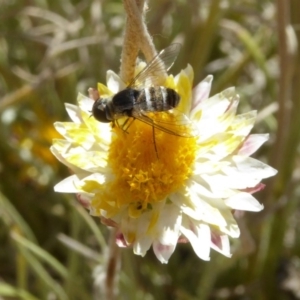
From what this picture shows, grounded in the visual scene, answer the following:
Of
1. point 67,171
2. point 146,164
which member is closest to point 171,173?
point 146,164

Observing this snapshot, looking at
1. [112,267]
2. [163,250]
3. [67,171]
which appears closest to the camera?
[163,250]

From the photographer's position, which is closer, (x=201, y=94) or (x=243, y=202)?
(x=243, y=202)

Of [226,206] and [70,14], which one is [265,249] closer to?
[226,206]

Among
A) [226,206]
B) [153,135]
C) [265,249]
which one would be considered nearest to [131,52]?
[153,135]

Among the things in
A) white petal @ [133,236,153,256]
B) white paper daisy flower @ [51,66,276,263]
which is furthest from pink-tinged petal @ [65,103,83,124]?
white petal @ [133,236,153,256]

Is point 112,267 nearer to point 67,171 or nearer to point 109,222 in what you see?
point 109,222
